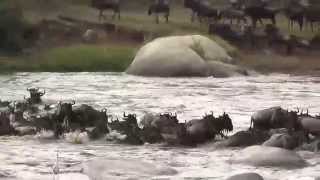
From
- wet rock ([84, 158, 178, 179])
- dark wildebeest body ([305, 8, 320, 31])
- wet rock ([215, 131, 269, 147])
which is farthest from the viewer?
dark wildebeest body ([305, 8, 320, 31])

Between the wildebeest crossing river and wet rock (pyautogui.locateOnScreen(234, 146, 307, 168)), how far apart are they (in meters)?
0.17

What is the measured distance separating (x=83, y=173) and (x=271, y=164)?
8.00ft

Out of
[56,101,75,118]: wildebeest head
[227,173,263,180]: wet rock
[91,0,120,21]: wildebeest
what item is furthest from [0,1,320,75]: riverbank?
[227,173,263,180]: wet rock

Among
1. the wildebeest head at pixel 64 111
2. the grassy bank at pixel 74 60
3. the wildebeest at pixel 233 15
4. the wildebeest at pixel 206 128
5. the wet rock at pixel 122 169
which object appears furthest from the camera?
the wildebeest at pixel 233 15

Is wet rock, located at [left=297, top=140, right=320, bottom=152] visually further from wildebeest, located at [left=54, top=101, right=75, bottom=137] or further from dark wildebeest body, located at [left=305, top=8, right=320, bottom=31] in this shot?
dark wildebeest body, located at [left=305, top=8, right=320, bottom=31]

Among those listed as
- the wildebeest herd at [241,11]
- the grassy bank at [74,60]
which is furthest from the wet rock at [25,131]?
the wildebeest herd at [241,11]

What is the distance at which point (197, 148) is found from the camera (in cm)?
1204

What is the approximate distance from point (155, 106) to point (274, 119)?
4130mm

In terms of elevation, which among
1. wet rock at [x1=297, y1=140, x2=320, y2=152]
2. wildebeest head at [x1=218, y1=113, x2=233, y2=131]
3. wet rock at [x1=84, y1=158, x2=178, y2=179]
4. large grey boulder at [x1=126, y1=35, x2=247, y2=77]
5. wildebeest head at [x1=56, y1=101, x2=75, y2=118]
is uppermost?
large grey boulder at [x1=126, y1=35, x2=247, y2=77]

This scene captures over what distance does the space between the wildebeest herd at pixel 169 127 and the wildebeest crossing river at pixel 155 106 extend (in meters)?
0.29

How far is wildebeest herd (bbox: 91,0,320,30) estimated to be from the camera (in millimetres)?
34250

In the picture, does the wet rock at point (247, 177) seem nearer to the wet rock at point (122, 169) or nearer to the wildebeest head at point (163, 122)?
the wet rock at point (122, 169)

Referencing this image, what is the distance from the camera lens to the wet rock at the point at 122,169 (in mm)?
9742

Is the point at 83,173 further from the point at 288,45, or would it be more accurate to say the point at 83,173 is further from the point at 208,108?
the point at 288,45
